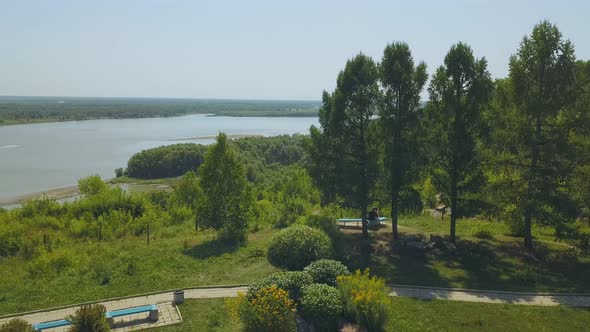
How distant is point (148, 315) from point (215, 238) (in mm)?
7815

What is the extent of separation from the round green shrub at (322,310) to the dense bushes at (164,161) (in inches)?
2188

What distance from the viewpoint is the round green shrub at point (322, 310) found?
10.4 meters

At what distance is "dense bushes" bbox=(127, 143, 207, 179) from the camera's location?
6206 centimetres

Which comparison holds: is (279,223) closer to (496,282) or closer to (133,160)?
(496,282)

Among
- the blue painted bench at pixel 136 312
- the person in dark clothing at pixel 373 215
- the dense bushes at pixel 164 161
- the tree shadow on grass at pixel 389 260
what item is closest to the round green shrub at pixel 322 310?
the blue painted bench at pixel 136 312

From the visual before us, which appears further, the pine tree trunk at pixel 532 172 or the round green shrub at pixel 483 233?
the round green shrub at pixel 483 233

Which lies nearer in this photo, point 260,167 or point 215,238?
point 215,238

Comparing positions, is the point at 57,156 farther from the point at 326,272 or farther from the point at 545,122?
the point at 545,122

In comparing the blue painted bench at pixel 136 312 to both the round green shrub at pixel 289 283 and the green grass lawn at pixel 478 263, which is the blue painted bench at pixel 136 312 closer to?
the round green shrub at pixel 289 283

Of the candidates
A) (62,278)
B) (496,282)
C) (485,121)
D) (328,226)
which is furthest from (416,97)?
(62,278)

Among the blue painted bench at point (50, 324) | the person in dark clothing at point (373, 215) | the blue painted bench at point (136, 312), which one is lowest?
the blue painted bench at point (50, 324)

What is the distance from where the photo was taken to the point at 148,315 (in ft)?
38.2

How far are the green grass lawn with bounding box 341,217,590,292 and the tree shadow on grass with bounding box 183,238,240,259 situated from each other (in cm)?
478

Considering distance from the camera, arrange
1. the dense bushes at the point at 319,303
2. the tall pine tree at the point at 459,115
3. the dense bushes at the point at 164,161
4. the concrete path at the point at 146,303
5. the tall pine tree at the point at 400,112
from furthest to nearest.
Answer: the dense bushes at the point at 164,161, the tall pine tree at the point at 400,112, the tall pine tree at the point at 459,115, the concrete path at the point at 146,303, the dense bushes at the point at 319,303
